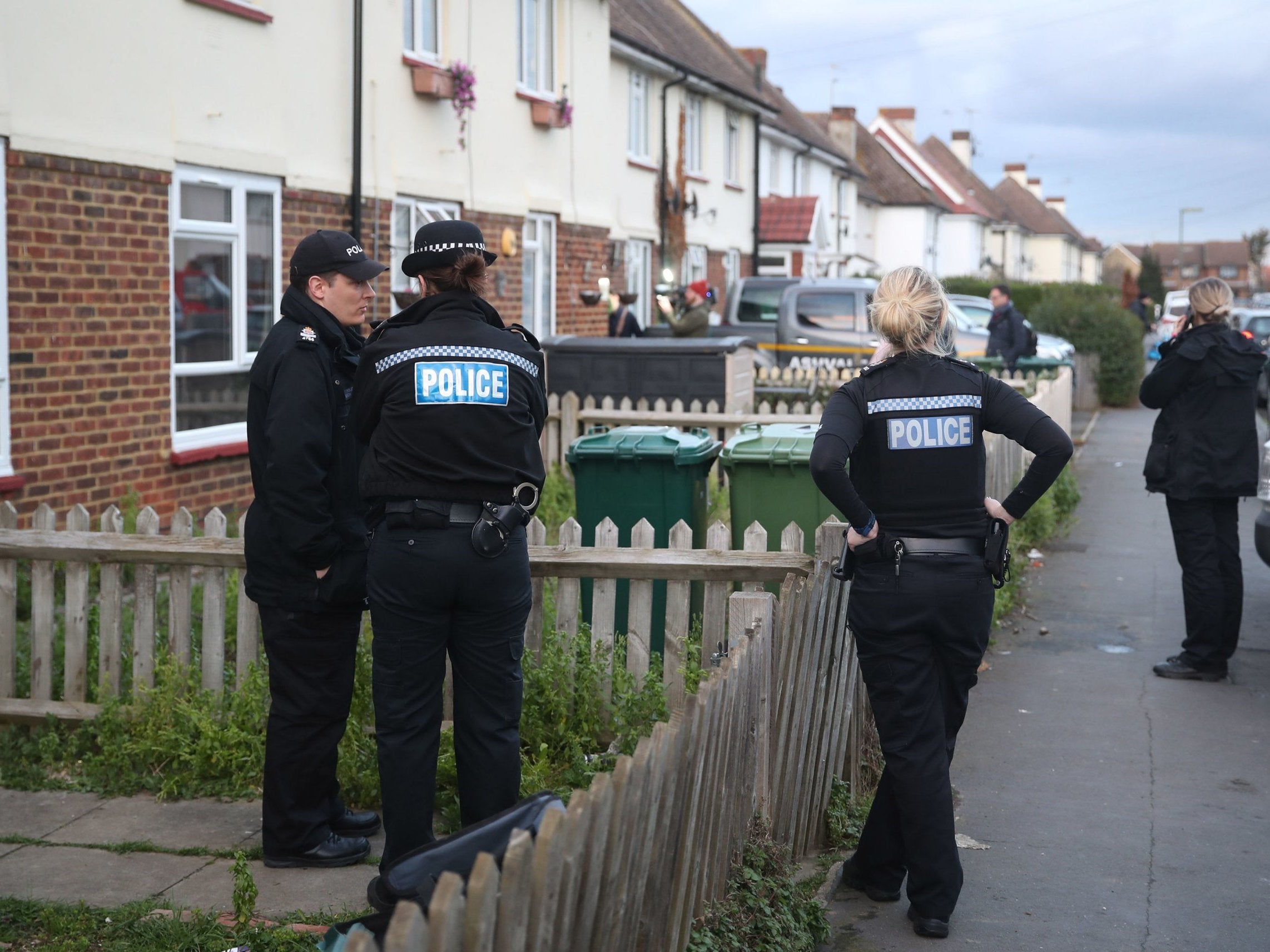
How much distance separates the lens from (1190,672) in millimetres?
7207

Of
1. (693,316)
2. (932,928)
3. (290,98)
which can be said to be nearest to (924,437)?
(932,928)

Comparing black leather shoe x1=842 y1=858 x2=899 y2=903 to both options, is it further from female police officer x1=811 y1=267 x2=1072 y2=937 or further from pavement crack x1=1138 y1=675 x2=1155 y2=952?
pavement crack x1=1138 y1=675 x2=1155 y2=952

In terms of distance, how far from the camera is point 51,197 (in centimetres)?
890

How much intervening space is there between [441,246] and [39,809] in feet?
8.58

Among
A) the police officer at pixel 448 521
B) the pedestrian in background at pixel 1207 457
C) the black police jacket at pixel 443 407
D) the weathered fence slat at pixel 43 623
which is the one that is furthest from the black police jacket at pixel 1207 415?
the weathered fence slat at pixel 43 623

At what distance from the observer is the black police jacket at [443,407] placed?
155 inches

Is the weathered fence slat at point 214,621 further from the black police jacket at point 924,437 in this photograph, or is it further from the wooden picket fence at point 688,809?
the black police jacket at point 924,437

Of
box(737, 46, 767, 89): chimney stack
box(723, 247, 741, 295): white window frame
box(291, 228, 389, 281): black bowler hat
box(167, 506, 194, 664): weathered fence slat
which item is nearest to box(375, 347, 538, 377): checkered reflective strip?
box(291, 228, 389, 281): black bowler hat

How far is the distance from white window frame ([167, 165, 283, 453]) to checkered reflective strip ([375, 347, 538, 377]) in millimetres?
6653

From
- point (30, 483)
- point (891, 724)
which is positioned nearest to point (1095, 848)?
point (891, 724)

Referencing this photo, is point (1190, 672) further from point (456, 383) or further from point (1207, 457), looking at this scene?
point (456, 383)

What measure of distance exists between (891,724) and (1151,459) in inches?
146

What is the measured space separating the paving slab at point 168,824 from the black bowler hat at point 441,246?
2.08m

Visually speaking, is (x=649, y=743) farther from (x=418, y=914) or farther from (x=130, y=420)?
(x=130, y=420)
